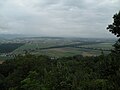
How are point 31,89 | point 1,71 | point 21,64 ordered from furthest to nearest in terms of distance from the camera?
point 1,71 → point 21,64 → point 31,89

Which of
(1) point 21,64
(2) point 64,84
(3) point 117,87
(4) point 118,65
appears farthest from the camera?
(1) point 21,64

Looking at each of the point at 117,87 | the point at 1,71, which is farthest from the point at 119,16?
the point at 1,71

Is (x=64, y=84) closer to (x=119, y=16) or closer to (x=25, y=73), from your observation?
(x=119, y=16)

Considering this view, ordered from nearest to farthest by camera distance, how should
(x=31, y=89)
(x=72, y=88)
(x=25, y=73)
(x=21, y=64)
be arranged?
1. (x=72, y=88)
2. (x=31, y=89)
3. (x=25, y=73)
4. (x=21, y=64)

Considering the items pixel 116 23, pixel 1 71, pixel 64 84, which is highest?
pixel 116 23

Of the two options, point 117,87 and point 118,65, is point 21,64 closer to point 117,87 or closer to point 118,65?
point 118,65

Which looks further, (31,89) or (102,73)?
(31,89)

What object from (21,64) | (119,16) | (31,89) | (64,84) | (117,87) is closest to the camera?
→ (117,87)

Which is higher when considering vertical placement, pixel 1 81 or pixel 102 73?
pixel 102 73

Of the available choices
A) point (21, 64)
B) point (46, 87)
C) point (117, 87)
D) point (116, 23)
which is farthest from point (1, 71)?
point (117, 87)
